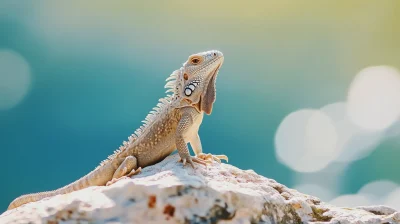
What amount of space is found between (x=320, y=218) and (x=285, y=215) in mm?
438

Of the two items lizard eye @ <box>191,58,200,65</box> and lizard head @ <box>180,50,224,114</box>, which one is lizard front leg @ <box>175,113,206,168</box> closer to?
lizard head @ <box>180,50,224,114</box>

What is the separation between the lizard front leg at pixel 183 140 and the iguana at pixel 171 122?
13mm

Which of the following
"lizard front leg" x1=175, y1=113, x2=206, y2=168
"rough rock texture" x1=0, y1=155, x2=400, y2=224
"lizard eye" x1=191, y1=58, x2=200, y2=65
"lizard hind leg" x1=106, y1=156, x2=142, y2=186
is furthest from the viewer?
"lizard eye" x1=191, y1=58, x2=200, y2=65

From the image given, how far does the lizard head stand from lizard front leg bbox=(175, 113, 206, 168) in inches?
9.7

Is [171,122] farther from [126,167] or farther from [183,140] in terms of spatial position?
[126,167]

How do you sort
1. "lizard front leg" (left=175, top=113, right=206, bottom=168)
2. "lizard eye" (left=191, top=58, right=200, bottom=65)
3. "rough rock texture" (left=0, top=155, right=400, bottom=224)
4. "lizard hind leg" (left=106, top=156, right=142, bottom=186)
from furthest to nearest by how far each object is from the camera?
"lizard eye" (left=191, top=58, right=200, bottom=65) → "lizard hind leg" (left=106, top=156, right=142, bottom=186) → "lizard front leg" (left=175, top=113, right=206, bottom=168) → "rough rock texture" (left=0, top=155, right=400, bottom=224)

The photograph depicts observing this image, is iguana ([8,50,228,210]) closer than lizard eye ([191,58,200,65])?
Yes

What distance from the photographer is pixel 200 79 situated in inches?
230

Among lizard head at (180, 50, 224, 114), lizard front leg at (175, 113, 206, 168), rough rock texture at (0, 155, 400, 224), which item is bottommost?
rough rock texture at (0, 155, 400, 224)

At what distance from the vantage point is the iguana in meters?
5.76

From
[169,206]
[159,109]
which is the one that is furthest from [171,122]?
[169,206]

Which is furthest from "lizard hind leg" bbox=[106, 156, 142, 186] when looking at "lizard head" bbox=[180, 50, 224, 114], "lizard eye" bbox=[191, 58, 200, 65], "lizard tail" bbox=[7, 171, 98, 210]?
"lizard eye" bbox=[191, 58, 200, 65]

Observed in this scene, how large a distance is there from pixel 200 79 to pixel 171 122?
69 centimetres

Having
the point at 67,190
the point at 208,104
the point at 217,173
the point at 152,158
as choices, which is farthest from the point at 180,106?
the point at 67,190
